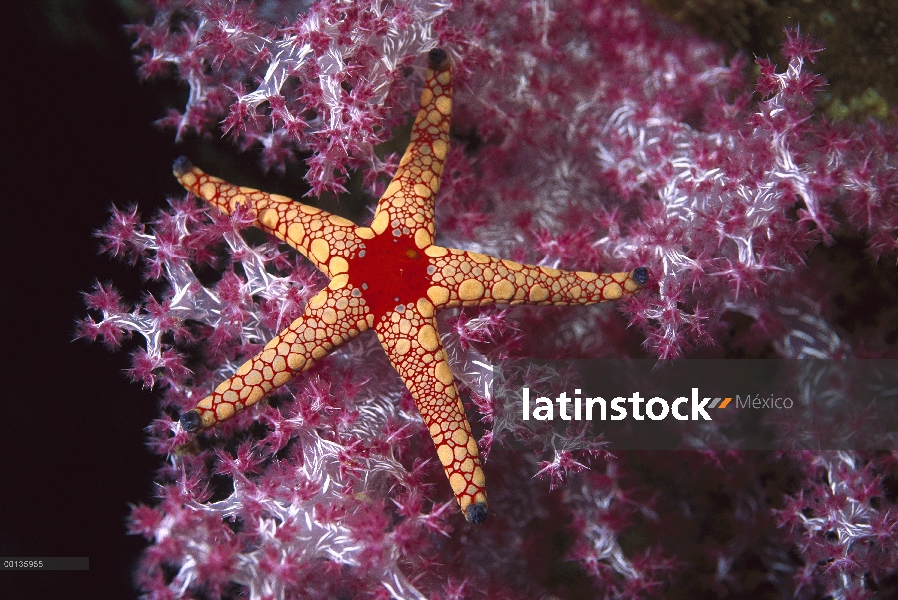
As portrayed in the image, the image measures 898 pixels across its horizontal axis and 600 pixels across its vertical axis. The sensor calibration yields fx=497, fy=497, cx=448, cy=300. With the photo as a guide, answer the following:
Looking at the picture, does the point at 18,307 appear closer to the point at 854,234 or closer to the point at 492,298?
the point at 492,298

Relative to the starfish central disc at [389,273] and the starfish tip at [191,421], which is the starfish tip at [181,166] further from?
the starfish tip at [191,421]

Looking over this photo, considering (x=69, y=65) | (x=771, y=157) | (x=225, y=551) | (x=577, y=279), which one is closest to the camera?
(x=225, y=551)

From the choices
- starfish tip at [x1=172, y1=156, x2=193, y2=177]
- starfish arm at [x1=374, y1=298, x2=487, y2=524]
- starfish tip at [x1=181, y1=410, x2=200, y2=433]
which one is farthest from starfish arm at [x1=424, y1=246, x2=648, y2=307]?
starfish tip at [x1=172, y1=156, x2=193, y2=177]

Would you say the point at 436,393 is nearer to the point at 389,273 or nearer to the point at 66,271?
the point at 389,273

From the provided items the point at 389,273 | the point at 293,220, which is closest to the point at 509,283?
the point at 389,273

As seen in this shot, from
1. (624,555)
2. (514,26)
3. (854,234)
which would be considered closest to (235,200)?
(514,26)

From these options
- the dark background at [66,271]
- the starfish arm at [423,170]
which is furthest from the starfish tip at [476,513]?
the dark background at [66,271]

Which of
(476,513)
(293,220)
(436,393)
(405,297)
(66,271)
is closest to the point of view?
(476,513)
